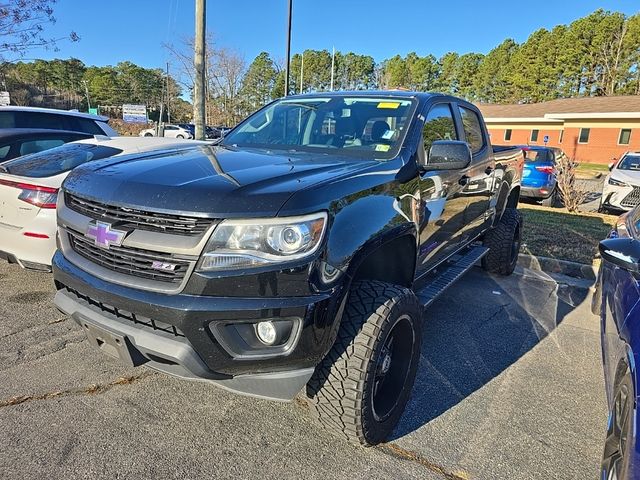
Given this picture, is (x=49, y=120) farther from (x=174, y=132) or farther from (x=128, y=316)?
(x=174, y=132)

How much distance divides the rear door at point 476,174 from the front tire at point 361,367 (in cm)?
179

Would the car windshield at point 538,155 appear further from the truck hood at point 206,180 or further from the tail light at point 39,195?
the tail light at point 39,195

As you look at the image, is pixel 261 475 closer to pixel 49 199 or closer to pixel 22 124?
pixel 49 199

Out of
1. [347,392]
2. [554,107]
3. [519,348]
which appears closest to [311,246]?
[347,392]

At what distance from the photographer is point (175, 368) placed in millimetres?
2092

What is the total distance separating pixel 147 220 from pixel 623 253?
7.33ft

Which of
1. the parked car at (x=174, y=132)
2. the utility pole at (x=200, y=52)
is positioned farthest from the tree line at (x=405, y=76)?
the utility pole at (x=200, y=52)

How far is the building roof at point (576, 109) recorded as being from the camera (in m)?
30.8

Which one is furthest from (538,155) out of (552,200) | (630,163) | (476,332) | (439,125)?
(439,125)

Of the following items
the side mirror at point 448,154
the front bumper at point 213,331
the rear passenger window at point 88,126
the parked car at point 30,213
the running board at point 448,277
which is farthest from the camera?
the rear passenger window at point 88,126

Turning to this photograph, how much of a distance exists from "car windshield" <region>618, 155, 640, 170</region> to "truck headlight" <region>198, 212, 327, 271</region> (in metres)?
12.9

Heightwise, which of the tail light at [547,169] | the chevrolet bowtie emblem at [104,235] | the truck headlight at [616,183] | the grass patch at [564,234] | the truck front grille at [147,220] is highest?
the truck front grille at [147,220]

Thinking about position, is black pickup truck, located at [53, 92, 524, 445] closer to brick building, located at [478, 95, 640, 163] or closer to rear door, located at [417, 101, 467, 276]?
rear door, located at [417, 101, 467, 276]

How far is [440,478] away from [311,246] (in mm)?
1344
